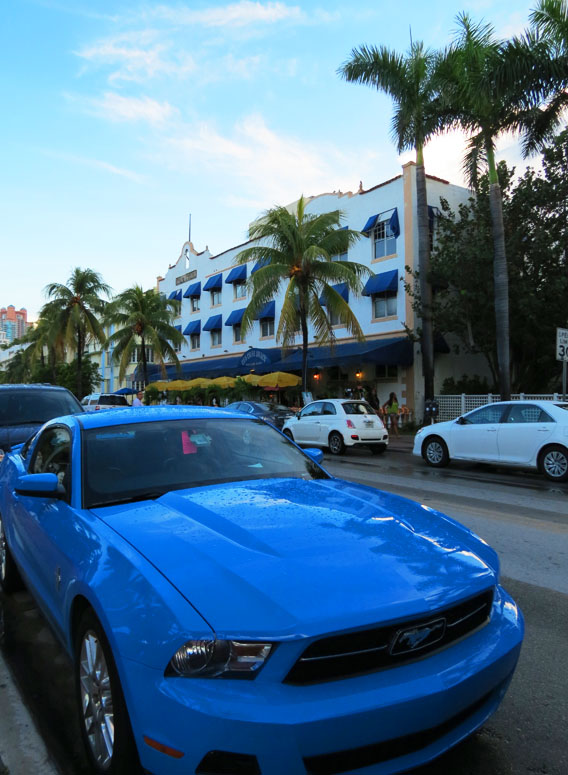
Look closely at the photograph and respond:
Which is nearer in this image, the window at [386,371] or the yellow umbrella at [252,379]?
the window at [386,371]

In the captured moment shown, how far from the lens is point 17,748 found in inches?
100

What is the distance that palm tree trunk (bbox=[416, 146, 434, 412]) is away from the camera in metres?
19.4

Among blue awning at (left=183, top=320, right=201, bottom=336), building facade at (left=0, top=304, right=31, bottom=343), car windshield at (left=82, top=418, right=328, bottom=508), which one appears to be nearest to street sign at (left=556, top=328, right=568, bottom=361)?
car windshield at (left=82, top=418, right=328, bottom=508)

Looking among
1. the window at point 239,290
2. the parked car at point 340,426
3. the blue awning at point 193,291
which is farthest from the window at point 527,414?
the blue awning at point 193,291

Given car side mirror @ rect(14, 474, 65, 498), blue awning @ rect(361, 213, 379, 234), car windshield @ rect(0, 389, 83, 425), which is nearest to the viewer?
car side mirror @ rect(14, 474, 65, 498)

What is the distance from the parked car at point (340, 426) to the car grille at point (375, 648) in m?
13.6

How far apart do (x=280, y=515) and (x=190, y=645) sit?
88 cm

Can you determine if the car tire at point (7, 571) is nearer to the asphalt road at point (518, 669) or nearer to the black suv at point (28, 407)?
the asphalt road at point (518, 669)

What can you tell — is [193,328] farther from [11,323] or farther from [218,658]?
[11,323]

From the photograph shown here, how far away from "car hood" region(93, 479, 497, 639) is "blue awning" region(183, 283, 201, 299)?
37754 mm

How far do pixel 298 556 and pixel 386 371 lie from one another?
23.0 metres

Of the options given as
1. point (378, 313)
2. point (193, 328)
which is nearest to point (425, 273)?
point (378, 313)

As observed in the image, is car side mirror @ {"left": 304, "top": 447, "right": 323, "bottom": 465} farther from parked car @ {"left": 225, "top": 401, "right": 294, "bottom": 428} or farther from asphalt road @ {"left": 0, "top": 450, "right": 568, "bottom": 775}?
parked car @ {"left": 225, "top": 401, "right": 294, "bottom": 428}

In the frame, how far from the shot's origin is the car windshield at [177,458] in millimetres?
3083
